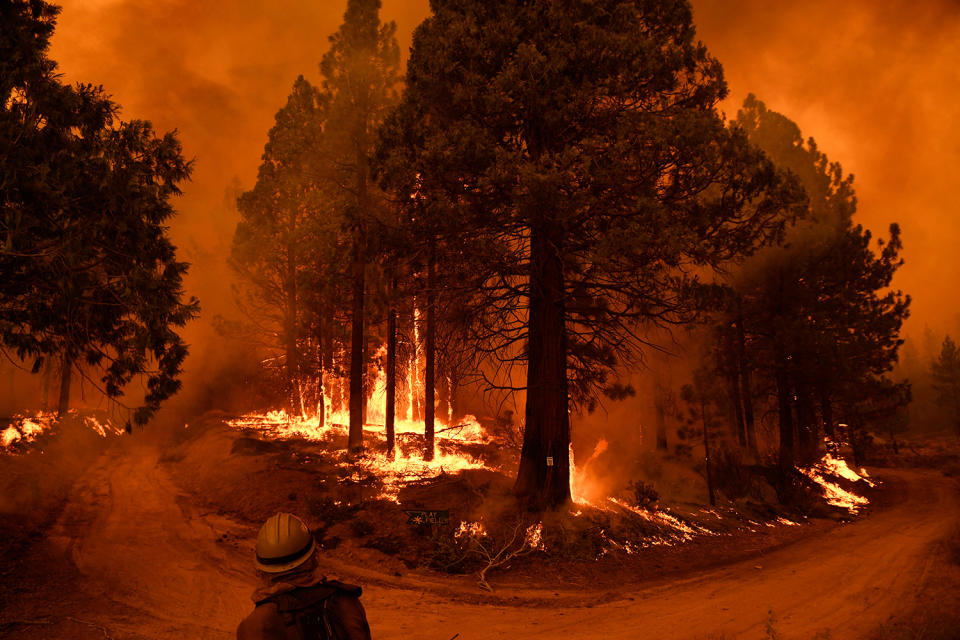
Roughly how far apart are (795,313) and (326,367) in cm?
2093

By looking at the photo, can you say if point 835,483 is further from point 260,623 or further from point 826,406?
point 260,623

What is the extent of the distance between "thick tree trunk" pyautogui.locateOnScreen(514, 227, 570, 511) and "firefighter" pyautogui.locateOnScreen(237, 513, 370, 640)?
32.9 feet

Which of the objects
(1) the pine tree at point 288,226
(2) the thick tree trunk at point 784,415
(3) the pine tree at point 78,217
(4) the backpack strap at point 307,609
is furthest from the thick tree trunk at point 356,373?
(2) the thick tree trunk at point 784,415

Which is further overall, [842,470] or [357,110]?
[842,470]

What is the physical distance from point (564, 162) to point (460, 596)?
792 centimetres

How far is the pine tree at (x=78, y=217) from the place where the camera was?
8.51 m

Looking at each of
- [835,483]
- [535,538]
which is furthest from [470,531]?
[835,483]

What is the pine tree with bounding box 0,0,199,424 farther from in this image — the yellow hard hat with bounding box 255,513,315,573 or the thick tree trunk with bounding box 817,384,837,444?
the thick tree trunk with bounding box 817,384,837,444

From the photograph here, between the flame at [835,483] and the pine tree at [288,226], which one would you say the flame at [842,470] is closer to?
the flame at [835,483]

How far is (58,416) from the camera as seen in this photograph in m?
24.5

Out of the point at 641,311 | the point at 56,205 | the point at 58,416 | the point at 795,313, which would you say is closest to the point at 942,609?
the point at 641,311

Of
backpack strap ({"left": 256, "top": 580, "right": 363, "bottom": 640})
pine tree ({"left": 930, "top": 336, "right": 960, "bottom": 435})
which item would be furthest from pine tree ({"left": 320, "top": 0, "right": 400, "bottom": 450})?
pine tree ({"left": 930, "top": 336, "right": 960, "bottom": 435})

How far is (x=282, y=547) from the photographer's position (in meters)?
2.30

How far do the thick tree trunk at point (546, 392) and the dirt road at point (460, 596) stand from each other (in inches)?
118
